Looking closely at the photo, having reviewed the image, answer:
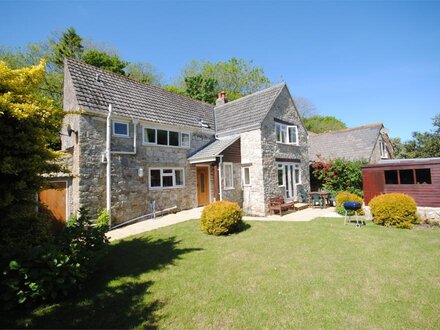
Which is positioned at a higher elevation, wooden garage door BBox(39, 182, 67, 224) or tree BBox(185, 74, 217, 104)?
tree BBox(185, 74, 217, 104)

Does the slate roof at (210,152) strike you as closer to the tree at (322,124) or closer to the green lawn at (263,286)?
the green lawn at (263,286)

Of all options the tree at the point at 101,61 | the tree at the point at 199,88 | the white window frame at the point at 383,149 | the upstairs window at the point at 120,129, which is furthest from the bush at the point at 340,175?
the tree at the point at 101,61

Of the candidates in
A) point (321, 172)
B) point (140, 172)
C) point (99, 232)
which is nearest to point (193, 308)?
point (99, 232)

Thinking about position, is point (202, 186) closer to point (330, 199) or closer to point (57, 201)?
point (57, 201)

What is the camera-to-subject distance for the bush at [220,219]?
31.3 feet

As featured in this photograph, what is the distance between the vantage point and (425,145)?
28688 millimetres

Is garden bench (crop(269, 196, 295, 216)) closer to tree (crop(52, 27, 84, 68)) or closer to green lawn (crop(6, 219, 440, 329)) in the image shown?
green lawn (crop(6, 219, 440, 329))

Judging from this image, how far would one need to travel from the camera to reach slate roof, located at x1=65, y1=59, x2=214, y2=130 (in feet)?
40.8

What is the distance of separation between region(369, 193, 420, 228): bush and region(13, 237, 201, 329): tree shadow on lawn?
954 centimetres

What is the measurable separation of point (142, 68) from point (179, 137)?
68.5 feet

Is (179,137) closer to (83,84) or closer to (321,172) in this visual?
(83,84)

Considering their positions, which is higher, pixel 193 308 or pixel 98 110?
pixel 98 110

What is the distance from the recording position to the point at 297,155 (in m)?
19.0

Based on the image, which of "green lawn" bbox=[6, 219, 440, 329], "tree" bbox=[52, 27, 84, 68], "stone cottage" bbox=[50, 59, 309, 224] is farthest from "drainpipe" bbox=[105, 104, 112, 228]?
"tree" bbox=[52, 27, 84, 68]
